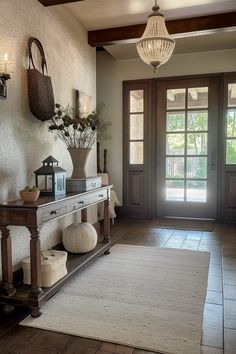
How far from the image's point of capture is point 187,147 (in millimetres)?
5031

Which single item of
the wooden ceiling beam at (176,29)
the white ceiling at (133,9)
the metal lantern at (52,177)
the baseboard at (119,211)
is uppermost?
the white ceiling at (133,9)

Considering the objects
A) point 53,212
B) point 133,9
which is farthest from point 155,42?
point 53,212

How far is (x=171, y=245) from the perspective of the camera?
3.76 meters

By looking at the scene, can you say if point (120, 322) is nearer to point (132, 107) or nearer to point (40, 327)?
point (40, 327)

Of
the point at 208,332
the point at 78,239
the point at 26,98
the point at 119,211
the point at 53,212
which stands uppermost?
the point at 26,98

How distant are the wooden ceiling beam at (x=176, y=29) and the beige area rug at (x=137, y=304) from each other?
2.55 m

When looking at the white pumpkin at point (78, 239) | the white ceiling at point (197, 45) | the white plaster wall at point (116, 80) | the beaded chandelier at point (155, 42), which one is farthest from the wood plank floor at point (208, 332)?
the white ceiling at point (197, 45)

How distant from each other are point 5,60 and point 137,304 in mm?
2011

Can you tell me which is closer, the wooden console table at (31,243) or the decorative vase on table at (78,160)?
the wooden console table at (31,243)

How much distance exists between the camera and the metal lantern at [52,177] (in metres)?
2.51

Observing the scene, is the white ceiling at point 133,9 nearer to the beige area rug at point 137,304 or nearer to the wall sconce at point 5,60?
the wall sconce at point 5,60

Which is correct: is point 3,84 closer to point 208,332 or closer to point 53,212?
point 53,212

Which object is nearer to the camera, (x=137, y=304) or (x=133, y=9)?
(x=137, y=304)

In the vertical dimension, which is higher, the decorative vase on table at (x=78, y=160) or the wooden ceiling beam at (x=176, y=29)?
the wooden ceiling beam at (x=176, y=29)
